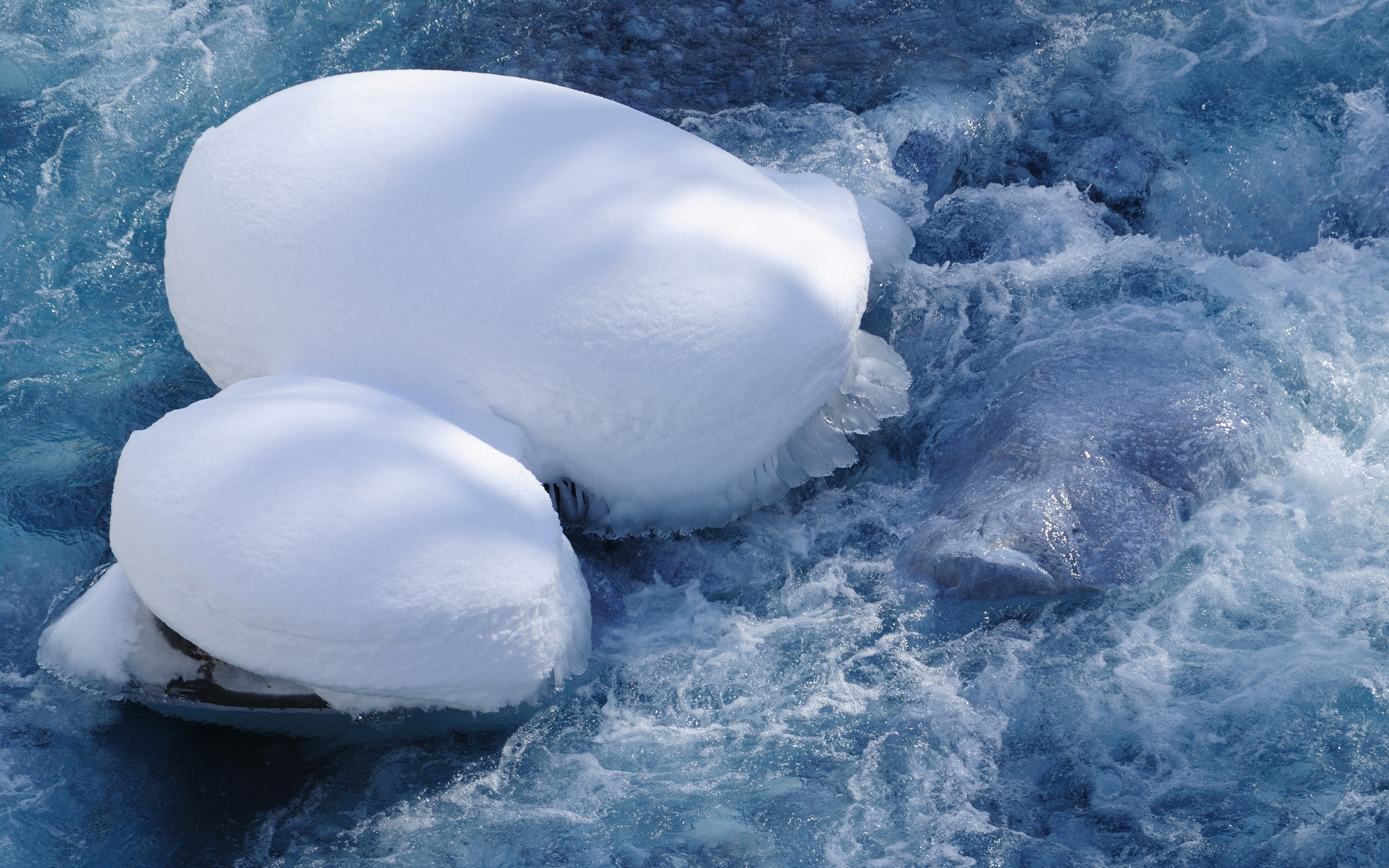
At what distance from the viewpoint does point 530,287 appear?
13.8 ft

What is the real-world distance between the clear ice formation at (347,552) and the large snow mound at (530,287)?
313 millimetres

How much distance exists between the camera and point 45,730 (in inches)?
161

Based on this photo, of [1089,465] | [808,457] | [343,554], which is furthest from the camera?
[808,457]

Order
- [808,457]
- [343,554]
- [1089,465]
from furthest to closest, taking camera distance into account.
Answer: [808,457], [1089,465], [343,554]

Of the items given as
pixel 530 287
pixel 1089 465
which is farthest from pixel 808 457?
pixel 530 287

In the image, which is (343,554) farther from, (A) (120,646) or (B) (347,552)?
(A) (120,646)

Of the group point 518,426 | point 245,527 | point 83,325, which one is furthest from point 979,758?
point 83,325

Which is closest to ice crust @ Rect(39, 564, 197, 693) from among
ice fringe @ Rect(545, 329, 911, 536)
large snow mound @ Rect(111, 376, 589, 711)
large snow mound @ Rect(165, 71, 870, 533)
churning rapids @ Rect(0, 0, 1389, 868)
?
churning rapids @ Rect(0, 0, 1389, 868)

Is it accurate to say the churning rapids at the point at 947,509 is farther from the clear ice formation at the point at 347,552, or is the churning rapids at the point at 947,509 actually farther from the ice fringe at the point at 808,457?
the clear ice formation at the point at 347,552

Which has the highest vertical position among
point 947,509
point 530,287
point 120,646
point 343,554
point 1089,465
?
point 530,287

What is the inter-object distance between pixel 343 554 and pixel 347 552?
0.01 m

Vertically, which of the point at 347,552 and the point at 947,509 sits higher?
the point at 347,552

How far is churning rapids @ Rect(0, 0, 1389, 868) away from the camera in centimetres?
373

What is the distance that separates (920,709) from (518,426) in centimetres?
166
